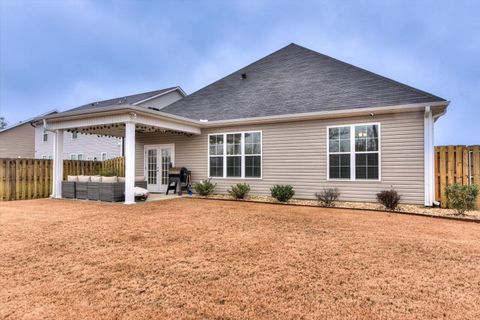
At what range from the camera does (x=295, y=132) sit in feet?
30.2

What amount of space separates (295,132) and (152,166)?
7107 millimetres

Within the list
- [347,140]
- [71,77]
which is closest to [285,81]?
[347,140]

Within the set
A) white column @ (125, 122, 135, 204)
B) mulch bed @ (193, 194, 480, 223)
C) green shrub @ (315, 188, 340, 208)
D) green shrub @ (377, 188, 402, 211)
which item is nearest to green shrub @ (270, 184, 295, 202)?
mulch bed @ (193, 194, 480, 223)

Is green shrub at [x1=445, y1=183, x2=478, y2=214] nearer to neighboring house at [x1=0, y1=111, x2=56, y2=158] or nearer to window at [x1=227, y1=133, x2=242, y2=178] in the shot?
window at [x1=227, y1=133, x2=242, y2=178]

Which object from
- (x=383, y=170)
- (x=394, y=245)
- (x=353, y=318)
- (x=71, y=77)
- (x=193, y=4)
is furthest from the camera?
(x=71, y=77)

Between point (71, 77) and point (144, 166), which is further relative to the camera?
point (71, 77)

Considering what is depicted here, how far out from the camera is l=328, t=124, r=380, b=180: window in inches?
316

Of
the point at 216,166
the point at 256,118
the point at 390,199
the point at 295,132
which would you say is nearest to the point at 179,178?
the point at 216,166

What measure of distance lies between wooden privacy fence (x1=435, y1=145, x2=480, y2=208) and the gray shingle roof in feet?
5.27

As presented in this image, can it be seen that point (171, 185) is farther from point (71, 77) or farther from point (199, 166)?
point (71, 77)

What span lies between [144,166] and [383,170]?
400 inches

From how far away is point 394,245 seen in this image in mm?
3969

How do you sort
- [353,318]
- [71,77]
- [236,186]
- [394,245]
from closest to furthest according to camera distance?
1. [353,318]
2. [394,245]
3. [236,186]
4. [71,77]

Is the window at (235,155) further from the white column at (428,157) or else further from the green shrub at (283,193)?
the white column at (428,157)
